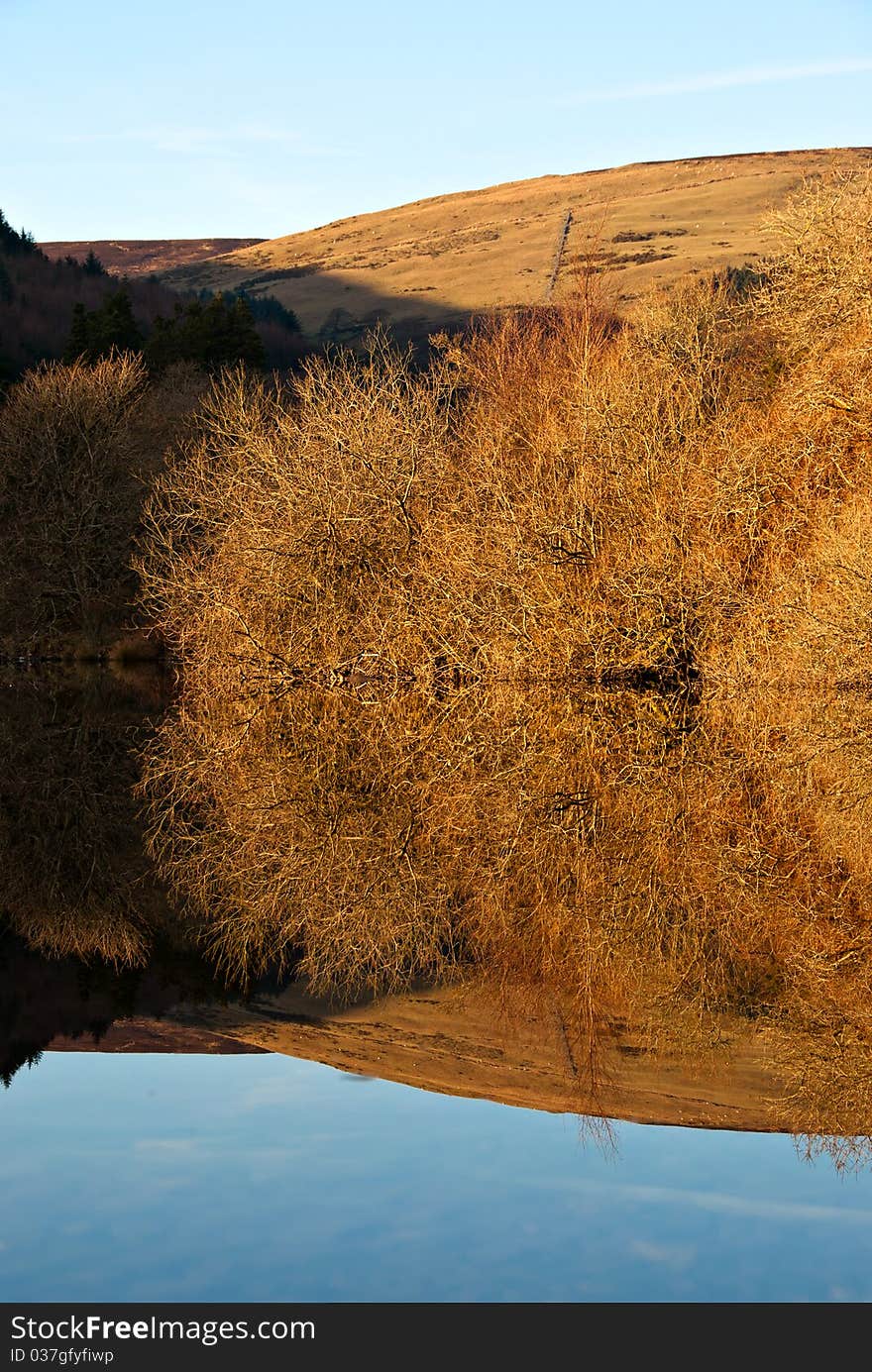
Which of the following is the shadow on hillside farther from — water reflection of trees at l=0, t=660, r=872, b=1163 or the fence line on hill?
water reflection of trees at l=0, t=660, r=872, b=1163

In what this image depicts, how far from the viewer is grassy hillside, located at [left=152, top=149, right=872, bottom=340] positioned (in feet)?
338

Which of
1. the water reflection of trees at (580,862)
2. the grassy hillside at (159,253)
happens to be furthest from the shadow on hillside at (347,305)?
the water reflection of trees at (580,862)

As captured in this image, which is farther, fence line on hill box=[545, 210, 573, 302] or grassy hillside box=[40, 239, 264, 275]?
grassy hillside box=[40, 239, 264, 275]

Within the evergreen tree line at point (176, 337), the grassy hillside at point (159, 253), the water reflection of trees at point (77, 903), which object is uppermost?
the grassy hillside at point (159, 253)

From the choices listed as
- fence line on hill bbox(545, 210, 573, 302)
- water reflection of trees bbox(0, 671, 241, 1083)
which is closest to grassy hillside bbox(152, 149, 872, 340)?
fence line on hill bbox(545, 210, 573, 302)

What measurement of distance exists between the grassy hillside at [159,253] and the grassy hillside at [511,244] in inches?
549

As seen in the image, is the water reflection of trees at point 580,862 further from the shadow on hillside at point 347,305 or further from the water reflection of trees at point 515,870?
the shadow on hillside at point 347,305

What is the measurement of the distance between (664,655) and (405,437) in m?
6.84

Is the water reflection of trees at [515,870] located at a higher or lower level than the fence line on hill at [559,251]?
lower

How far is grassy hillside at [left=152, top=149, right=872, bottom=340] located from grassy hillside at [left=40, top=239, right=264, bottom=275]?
549 inches

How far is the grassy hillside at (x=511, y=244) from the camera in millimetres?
102875

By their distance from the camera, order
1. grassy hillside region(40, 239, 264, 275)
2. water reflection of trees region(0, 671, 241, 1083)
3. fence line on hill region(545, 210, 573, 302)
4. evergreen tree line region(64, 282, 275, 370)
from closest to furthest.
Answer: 1. water reflection of trees region(0, 671, 241, 1083)
2. evergreen tree line region(64, 282, 275, 370)
3. fence line on hill region(545, 210, 573, 302)
4. grassy hillside region(40, 239, 264, 275)

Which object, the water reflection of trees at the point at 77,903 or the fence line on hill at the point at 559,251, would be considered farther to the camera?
the fence line on hill at the point at 559,251

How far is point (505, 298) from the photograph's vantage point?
4053 inches
